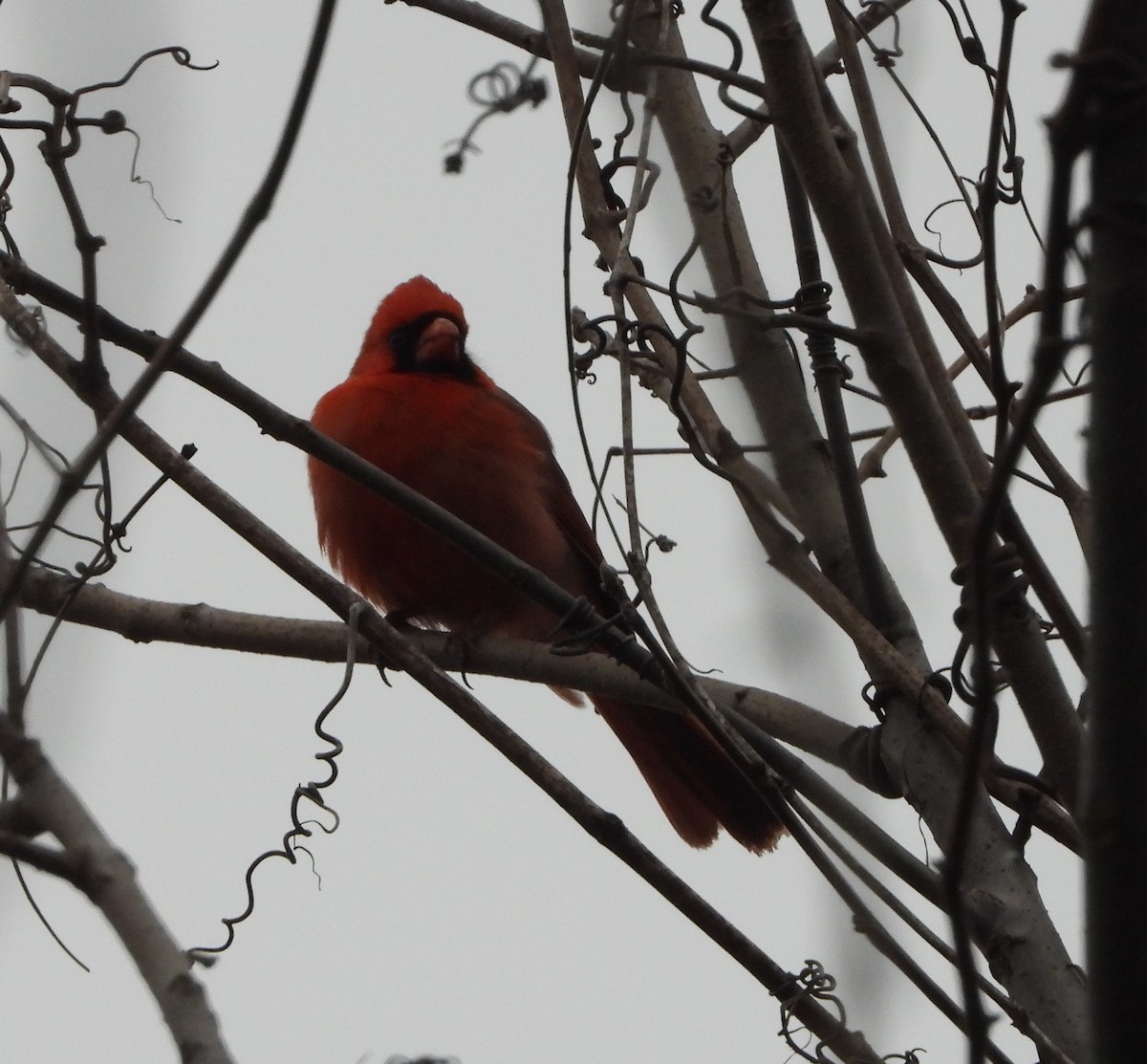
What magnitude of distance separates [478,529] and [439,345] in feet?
2.49

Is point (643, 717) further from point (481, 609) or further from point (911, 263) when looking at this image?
point (911, 263)

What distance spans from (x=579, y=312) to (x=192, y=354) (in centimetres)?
107

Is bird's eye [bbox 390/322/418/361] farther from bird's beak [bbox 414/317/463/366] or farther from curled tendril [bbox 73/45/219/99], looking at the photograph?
curled tendril [bbox 73/45/219/99]

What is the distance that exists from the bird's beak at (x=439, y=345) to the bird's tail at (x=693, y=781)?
1.07m

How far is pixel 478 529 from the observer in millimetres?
4117

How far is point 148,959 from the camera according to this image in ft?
→ 4.49

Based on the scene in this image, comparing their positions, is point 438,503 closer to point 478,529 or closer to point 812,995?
point 478,529

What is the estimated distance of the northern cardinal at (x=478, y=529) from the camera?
4031 millimetres

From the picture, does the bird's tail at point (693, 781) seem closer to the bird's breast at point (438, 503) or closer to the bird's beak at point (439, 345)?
the bird's breast at point (438, 503)

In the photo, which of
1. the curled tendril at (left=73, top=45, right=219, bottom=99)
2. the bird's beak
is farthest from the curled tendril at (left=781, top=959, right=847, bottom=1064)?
the bird's beak

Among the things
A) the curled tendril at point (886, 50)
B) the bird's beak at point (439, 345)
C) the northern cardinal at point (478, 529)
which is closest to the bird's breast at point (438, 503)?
the northern cardinal at point (478, 529)

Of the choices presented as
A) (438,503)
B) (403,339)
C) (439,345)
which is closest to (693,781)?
(438,503)

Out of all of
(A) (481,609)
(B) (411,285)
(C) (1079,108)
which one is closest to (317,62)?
(C) (1079,108)

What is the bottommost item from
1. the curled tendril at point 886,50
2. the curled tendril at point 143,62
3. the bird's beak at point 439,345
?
the curled tendril at point 143,62
